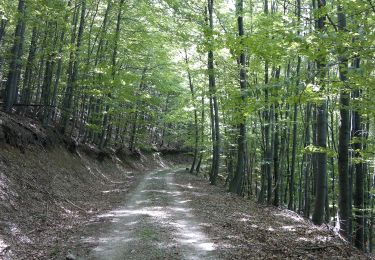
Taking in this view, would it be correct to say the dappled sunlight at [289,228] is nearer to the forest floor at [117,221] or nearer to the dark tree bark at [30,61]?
the forest floor at [117,221]

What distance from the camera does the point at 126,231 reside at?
979 cm

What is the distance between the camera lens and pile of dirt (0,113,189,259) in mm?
8484

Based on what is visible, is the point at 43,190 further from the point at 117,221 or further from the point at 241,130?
the point at 241,130

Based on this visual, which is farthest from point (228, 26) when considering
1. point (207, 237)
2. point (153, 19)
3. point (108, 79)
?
point (207, 237)

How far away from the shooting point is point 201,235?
9.45 meters

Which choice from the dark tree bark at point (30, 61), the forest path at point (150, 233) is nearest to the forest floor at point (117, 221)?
the forest path at point (150, 233)

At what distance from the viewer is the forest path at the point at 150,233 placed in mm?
7801

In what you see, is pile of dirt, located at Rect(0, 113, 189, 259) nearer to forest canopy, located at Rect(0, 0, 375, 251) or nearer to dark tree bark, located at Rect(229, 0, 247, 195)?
forest canopy, located at Rect(0, 0, 375, 251)

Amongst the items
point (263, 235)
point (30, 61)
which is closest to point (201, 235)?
point (263, 235)

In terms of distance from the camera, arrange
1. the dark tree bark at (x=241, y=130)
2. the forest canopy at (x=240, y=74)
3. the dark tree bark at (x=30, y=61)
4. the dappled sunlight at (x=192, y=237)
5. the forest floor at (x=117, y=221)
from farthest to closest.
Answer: the dark tree bark at (x=30, y=61) < the dark tree bark at (x=241, y=130) < the dappled sunlight at (x=192, y=237) < the forest floor at (x=117, y=221) < the forest canopy at (x=240, y=74)

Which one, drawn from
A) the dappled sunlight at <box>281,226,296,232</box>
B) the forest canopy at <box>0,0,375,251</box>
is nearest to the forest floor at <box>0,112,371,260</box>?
the dappled sunlight at <box>281,226,296,232</box>

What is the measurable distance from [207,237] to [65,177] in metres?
9.28

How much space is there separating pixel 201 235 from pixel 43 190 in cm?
620

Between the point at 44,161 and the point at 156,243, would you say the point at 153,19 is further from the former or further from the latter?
the point at 156,243
